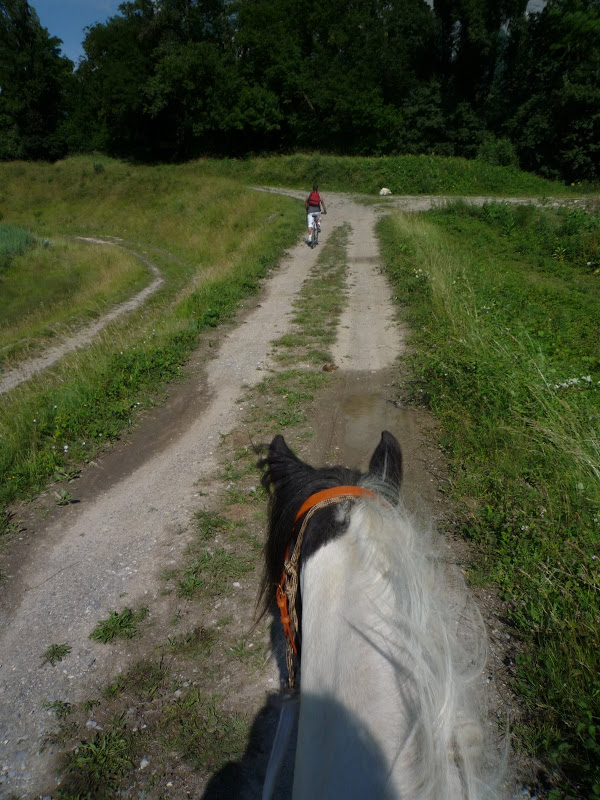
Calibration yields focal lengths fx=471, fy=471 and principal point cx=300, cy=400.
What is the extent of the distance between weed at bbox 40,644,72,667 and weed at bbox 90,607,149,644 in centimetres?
14

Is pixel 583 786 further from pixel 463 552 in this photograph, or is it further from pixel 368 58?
pixel 368 58

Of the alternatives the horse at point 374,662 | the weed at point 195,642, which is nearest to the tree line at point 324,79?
the weed at point 195,642

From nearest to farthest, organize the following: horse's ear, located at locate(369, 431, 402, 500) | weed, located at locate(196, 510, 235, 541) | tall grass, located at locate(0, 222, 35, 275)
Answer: horse's ear, located at locate(369, 431, 402, 500), weed, located at locate(196, 510, 235, 541), tall grass, located at locate(0, 222, 35, 275)

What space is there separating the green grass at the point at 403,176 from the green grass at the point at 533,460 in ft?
56.8

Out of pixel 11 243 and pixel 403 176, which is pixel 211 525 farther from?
pixel 403 176

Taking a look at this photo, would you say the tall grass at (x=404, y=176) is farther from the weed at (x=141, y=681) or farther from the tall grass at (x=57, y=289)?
the weed at (x=141, y=681)

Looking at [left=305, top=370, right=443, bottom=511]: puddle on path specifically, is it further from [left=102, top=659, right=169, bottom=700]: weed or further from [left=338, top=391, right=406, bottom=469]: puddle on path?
[left=102, top=659, right=169, bottom=700]: weed

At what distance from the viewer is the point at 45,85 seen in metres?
42.2

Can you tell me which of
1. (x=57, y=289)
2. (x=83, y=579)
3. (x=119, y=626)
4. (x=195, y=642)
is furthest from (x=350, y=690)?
(x=57, y=289)

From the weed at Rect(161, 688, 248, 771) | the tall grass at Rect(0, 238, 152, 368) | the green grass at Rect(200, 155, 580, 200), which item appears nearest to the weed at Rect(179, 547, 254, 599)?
the weed at Rect(161, 688, 248, 771)

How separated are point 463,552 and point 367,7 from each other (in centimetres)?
4898

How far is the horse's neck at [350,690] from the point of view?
1075 millimetres

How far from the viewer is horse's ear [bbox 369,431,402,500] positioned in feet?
6.37

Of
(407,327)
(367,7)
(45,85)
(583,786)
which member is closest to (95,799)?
(583,786)
